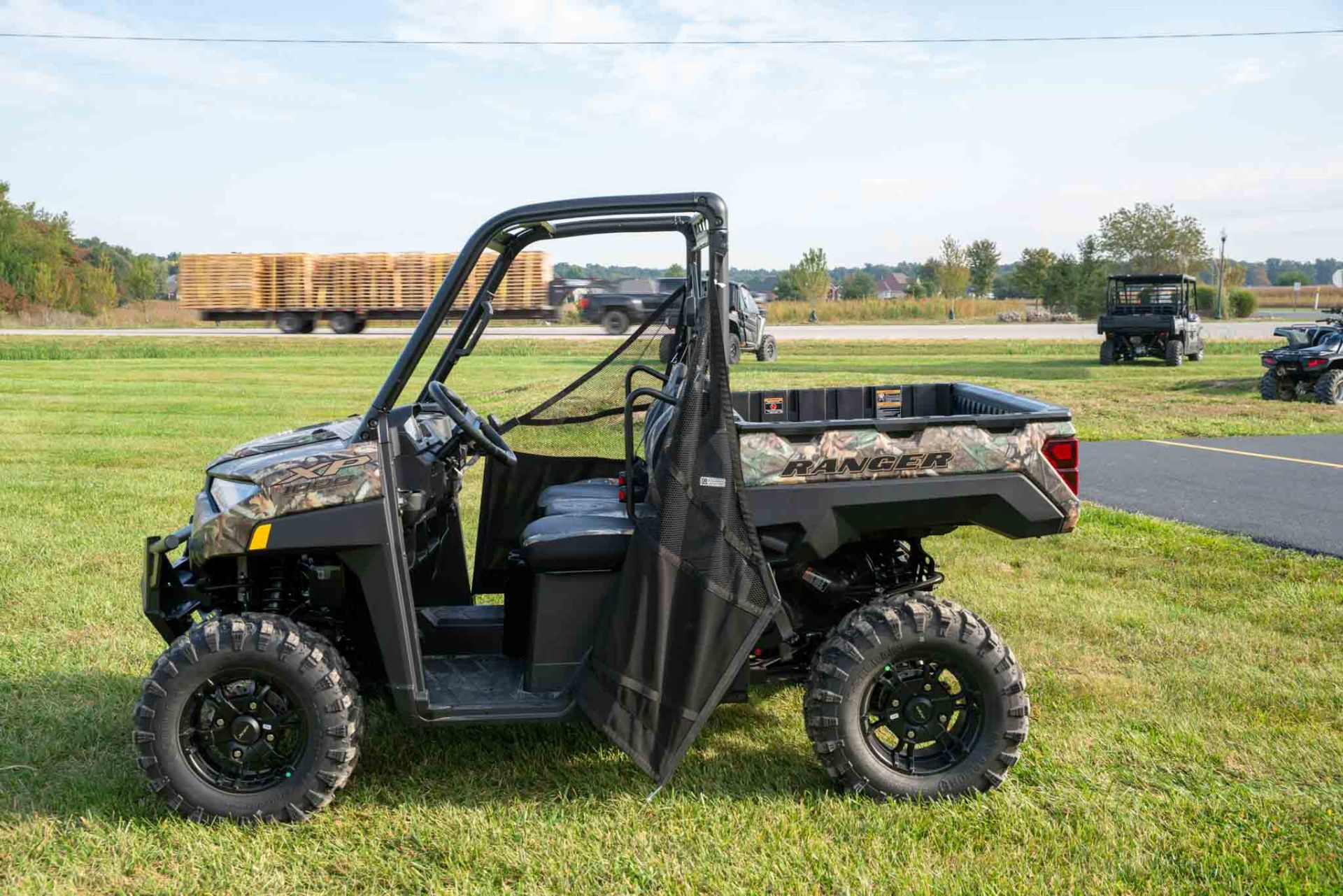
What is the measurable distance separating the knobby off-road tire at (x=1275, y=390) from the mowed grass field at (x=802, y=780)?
11.3 m

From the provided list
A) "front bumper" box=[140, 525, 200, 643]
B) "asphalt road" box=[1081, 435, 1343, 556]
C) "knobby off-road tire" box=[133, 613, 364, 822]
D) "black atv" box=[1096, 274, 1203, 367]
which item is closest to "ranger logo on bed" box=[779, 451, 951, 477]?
"knobby off-road tire" box=[133, 613, 364, 822]

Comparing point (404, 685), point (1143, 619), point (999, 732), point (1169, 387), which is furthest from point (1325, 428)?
point (404, 685)

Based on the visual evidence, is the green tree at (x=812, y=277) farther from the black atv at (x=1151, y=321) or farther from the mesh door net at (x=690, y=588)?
the mesh door net at (x=690, y=588)

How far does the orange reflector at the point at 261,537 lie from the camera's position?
140 inches

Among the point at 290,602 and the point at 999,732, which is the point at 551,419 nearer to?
the point at 290,602

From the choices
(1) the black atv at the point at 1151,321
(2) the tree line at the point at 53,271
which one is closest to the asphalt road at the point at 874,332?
(1) the black atv at the point at 1151,321

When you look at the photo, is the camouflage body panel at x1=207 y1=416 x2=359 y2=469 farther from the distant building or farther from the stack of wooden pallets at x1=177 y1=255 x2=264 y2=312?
the distant building

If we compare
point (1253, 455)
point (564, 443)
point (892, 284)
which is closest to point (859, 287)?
point (892, 284)

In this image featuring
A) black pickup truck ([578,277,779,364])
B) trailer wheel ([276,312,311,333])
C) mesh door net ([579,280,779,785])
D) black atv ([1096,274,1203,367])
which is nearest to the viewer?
mesh door net ([579,280,779,785])

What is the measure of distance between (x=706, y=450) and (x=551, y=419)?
1.44 m

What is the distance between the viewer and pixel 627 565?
359 cm

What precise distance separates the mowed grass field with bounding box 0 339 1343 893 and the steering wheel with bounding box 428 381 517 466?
1084mm

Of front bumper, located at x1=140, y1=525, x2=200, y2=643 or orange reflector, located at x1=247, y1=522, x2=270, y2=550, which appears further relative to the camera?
front bumper, located at x1=140, y1=525, x2=200, y2=643

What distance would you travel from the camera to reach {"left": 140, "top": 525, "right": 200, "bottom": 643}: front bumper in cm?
383
